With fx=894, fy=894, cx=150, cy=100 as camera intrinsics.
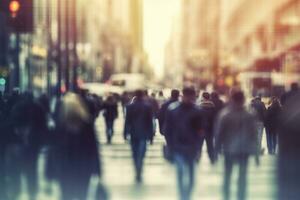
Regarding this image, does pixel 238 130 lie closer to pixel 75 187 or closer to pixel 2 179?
pixel 75 187

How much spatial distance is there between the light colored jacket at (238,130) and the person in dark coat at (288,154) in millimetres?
4284

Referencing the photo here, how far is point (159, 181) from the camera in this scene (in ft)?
55.1

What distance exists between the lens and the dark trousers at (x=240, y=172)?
12.7 m

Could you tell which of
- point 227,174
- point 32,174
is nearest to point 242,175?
point 227,174

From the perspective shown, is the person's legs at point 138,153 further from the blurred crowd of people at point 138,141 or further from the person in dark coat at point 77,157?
the person in dark coat at point 77,157

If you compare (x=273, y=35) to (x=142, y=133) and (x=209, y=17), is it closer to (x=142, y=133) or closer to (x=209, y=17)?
(x=142, y=133)

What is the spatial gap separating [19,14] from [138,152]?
365cm

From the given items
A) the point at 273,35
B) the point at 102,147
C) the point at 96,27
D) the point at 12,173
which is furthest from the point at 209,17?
the point at 12,173

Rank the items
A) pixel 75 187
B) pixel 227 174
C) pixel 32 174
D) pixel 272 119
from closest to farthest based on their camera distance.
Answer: pixel 75 187 < pixel 227 174 < pixel 32 174 < pixel 272 119

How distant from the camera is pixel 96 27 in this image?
159375mm

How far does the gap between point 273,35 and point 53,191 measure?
2817 inches

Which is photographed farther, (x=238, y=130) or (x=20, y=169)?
(x=20, y=169)

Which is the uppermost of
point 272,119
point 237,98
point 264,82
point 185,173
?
point 237,98

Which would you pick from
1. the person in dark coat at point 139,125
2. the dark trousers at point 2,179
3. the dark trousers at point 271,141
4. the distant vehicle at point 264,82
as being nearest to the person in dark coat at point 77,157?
the dark trousers at point 2,179
